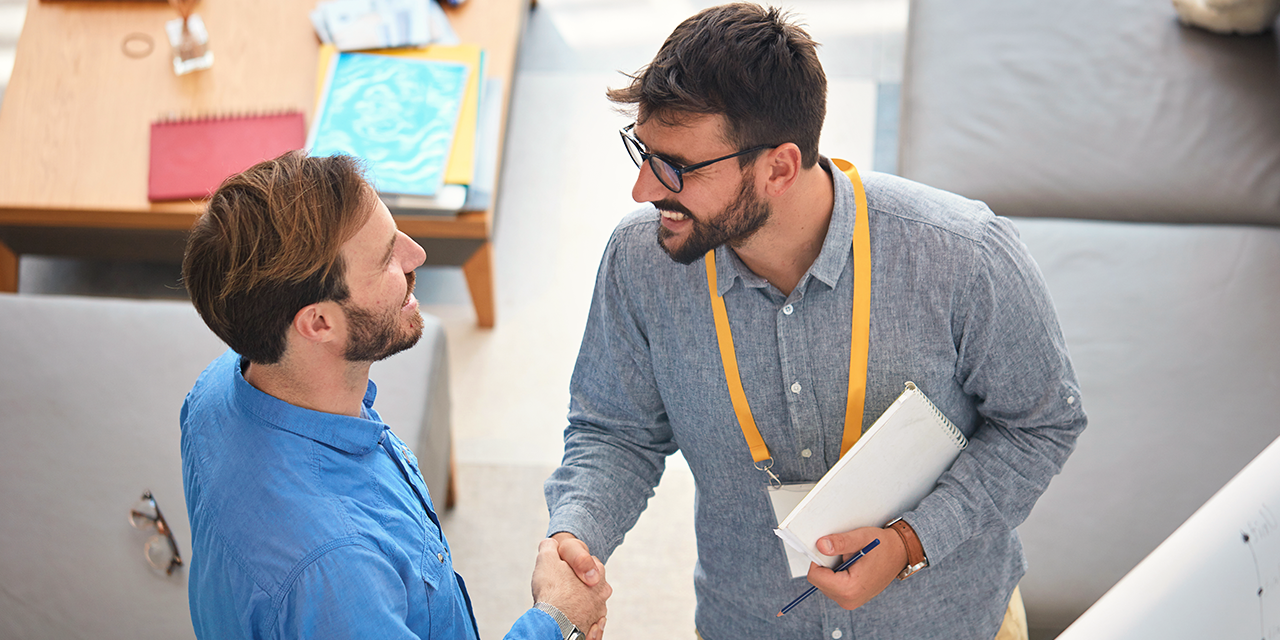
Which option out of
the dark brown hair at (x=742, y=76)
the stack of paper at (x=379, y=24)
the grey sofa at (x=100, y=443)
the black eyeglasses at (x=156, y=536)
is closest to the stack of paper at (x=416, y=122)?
the stack of paper at (x=379, y=24)

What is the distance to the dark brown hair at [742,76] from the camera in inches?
46.5

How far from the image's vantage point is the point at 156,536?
6.26ft

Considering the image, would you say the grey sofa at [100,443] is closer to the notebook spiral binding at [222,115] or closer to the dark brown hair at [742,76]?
the notebook spiral binding at [222,115]

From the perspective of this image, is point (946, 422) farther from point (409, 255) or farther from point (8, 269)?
point (8, 269)

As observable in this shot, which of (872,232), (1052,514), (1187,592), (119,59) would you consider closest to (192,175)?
(119,59)

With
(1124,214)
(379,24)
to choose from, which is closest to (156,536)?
(379,24)

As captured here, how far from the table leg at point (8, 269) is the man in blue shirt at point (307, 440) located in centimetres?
202

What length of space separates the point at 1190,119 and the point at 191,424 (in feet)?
8.05

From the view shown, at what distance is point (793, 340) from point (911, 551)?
32 centimetres

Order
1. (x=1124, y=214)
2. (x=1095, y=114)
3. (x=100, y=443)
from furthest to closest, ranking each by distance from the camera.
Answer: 1. (x=1095, y=114)
2. (x=1124, y=214)
3. (x=100, y=443)

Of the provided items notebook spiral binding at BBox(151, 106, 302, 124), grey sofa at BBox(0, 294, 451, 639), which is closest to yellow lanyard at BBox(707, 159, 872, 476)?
grey sofa at BBox(0, 294, 451, 639)

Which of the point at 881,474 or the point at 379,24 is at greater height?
the point at 379,24

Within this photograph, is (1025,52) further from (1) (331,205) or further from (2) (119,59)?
(2) (119,59)

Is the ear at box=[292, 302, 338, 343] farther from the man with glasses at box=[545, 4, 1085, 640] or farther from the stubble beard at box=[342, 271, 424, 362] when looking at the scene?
the man with glasses at box=[545, 4, 1085, 640]
